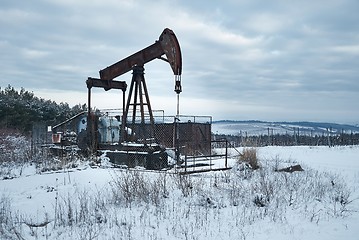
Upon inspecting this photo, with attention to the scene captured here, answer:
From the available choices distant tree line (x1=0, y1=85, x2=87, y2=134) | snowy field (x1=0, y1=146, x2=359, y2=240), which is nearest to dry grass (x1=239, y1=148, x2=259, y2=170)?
snowy field (x1=0, y1=146, x2=359, y2=240)

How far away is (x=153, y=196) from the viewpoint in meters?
7.19

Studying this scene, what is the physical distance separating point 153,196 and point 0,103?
2178cm

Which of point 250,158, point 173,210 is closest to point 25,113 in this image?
point 250,158

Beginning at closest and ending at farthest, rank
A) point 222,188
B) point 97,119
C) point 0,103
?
point 222,188 → point 97,119 → point 0,103

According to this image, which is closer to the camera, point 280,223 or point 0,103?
point 280,223

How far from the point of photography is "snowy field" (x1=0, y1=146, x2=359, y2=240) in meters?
5.76

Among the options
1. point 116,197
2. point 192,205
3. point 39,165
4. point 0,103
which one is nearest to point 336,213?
point 192,205

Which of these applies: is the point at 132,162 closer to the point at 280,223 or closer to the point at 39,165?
the point at 39,165

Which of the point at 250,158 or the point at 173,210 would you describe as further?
the point at 250,158

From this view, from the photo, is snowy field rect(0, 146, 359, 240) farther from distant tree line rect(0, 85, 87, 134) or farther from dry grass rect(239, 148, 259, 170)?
distant tree line rect(0, 85, 87, 134)

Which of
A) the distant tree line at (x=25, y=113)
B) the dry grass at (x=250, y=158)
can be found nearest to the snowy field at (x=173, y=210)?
the dry grass at (x=250, y=158)

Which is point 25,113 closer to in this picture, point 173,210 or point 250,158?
point 250,158

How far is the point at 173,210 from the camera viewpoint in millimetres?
6555

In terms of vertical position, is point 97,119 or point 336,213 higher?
point 97,119
